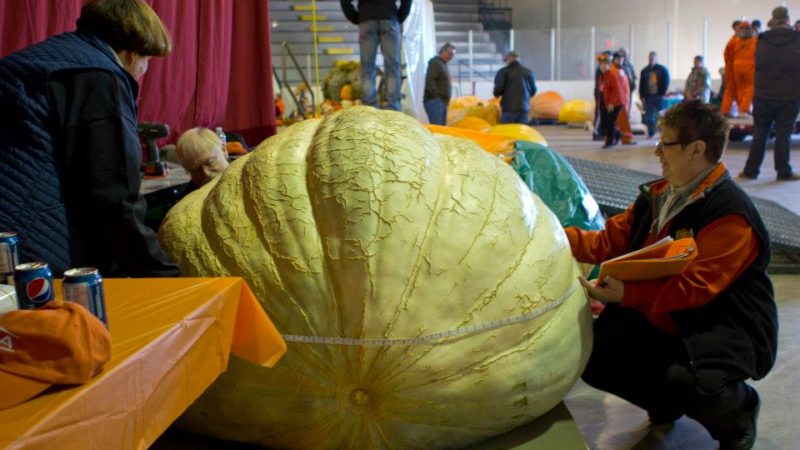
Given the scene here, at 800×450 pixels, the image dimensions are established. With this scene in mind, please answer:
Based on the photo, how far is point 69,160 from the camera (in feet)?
6.88

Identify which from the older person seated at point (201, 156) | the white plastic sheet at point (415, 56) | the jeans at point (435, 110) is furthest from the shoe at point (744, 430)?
the jeans at point (435, 110)

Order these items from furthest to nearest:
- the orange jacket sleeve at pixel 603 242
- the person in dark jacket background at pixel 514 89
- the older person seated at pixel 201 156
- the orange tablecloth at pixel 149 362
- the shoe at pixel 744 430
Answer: the person in dark jacket background at pixel 514 89, the older person seated at pixel 201 156, the orange jacket sleeve at pixel 603 242, the shoe at pixel 744 430, the orange tablecloth at pixel 149 362

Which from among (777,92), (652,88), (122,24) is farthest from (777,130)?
(122,24)

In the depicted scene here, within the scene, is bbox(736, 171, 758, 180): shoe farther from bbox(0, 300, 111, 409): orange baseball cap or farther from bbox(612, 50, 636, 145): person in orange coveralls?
bbox(0, 300, 111, 409): orange baseball cap

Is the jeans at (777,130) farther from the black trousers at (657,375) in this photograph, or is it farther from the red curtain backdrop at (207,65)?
the black trousers at (657,375)

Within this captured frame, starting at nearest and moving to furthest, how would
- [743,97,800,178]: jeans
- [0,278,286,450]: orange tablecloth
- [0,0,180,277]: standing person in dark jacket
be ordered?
[0,278,286,450]: orange tablecloth < [0,0,180,277]: standing person in dark jacket < [743,97,800,178]: jeans

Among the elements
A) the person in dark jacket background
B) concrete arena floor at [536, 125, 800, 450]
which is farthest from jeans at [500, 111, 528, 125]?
concrete arena floor at [536, 125, 800, 450]

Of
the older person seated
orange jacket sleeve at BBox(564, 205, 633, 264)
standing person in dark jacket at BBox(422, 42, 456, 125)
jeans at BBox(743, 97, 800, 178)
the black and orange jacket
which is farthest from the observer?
standing person in dark jacket at BBox(422, 42, 456, 125)

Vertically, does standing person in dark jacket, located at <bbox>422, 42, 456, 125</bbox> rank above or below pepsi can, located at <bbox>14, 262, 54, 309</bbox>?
above

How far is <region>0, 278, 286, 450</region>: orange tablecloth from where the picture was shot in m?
1.32

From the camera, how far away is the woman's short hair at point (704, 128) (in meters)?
2.54

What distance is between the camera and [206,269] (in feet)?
7.23

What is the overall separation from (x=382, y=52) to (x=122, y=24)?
539 centimetres

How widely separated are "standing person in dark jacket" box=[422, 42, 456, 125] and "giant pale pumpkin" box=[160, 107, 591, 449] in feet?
29.4
